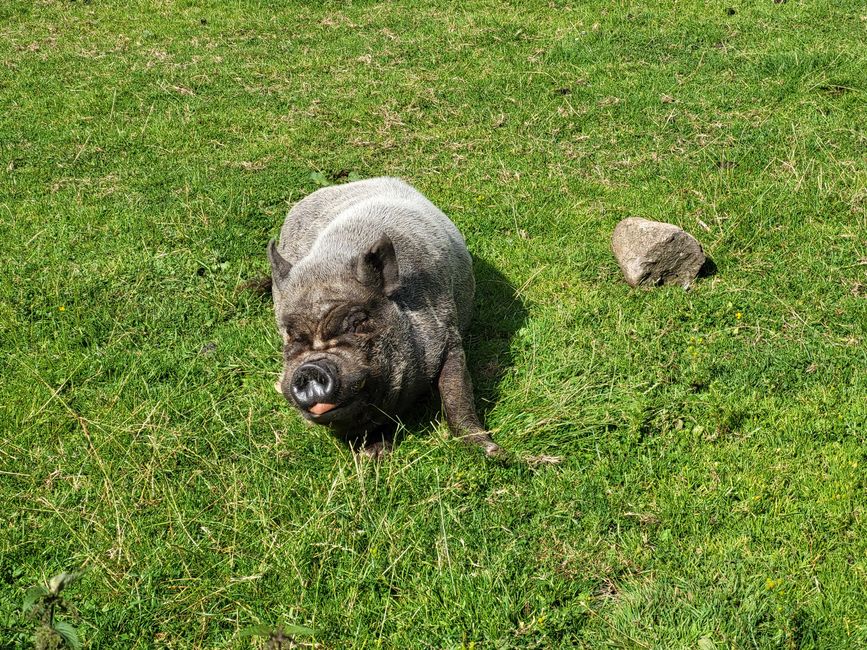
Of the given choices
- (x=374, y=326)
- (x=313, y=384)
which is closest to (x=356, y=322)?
(x=374, y=326)

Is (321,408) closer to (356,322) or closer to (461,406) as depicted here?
(356,322)

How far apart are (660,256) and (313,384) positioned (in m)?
3.37

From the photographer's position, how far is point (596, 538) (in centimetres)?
463

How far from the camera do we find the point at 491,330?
6645 millimetres

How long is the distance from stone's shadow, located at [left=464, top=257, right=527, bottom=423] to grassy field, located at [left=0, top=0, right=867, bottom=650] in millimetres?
26

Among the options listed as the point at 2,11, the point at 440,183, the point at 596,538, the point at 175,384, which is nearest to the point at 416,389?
→ the point at 596,538

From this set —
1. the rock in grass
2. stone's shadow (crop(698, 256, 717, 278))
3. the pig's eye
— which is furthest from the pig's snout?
stone's shadow (crop(698, 256, 717, 278))

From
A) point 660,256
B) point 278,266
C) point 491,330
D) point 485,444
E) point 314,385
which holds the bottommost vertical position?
point 491,330

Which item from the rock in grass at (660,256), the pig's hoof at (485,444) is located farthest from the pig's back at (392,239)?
the rock in grass at (660,256)

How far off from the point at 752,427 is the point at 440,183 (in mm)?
4503

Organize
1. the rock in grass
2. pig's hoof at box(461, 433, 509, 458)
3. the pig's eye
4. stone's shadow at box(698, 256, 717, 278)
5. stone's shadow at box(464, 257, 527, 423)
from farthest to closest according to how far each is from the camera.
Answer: stone's shadow at box(698, 256, 717, 278)
the rock in grass
stone's shadow at box(464, 257, 527, 423)
pig's hoof at box(461, 433, 509, 458)
the pig's eye

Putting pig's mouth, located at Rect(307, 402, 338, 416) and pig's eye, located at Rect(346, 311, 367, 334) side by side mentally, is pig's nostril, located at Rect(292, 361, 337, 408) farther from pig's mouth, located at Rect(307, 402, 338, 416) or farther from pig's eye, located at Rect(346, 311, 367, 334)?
pig's eye, located at Rect(346, 311, 367, 334)

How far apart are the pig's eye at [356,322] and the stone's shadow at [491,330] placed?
1165mm

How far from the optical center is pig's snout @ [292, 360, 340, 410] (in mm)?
4656
